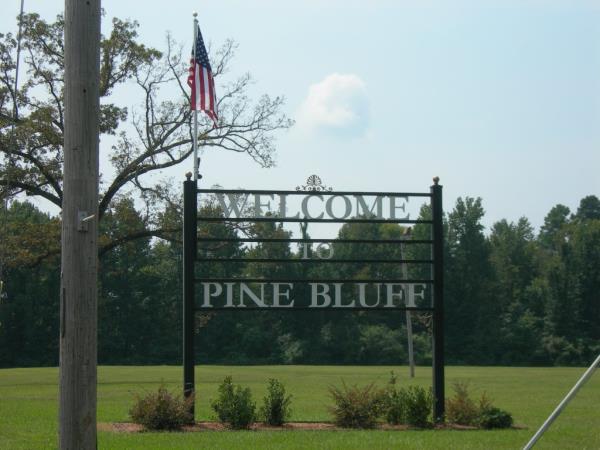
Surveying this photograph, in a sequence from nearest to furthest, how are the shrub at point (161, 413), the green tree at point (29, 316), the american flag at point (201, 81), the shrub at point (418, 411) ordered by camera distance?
1. the shrub at point (161, 413)
2. the shrub at point (418, 411)
3. the american flag at point (201, 81)
4. the green tree at point (29, 316)

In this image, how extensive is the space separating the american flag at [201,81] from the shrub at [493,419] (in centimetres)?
879

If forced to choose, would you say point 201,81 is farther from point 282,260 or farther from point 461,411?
point 461,411

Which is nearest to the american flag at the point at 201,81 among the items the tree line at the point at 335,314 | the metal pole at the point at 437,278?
the metal pole at the point at 437,278

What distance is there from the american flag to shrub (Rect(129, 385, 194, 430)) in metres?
7.07

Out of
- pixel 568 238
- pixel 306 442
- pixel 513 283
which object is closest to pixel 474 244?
pixel 513 283

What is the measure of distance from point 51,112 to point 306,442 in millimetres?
28850

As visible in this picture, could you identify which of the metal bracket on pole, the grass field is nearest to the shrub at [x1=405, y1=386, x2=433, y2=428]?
the grass field

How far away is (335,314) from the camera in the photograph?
234 ft

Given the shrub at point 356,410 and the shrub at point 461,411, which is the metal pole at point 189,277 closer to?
the shrub at point 356,410

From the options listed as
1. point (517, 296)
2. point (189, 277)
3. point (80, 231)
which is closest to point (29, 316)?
point (517, 296)

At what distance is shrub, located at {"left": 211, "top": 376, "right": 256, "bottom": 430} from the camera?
1528 cm

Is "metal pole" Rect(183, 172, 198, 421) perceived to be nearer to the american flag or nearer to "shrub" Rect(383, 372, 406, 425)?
"shrub" Rect(383, 372, 406, 425)

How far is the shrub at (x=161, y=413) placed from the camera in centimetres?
1491

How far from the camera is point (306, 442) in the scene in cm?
1321
